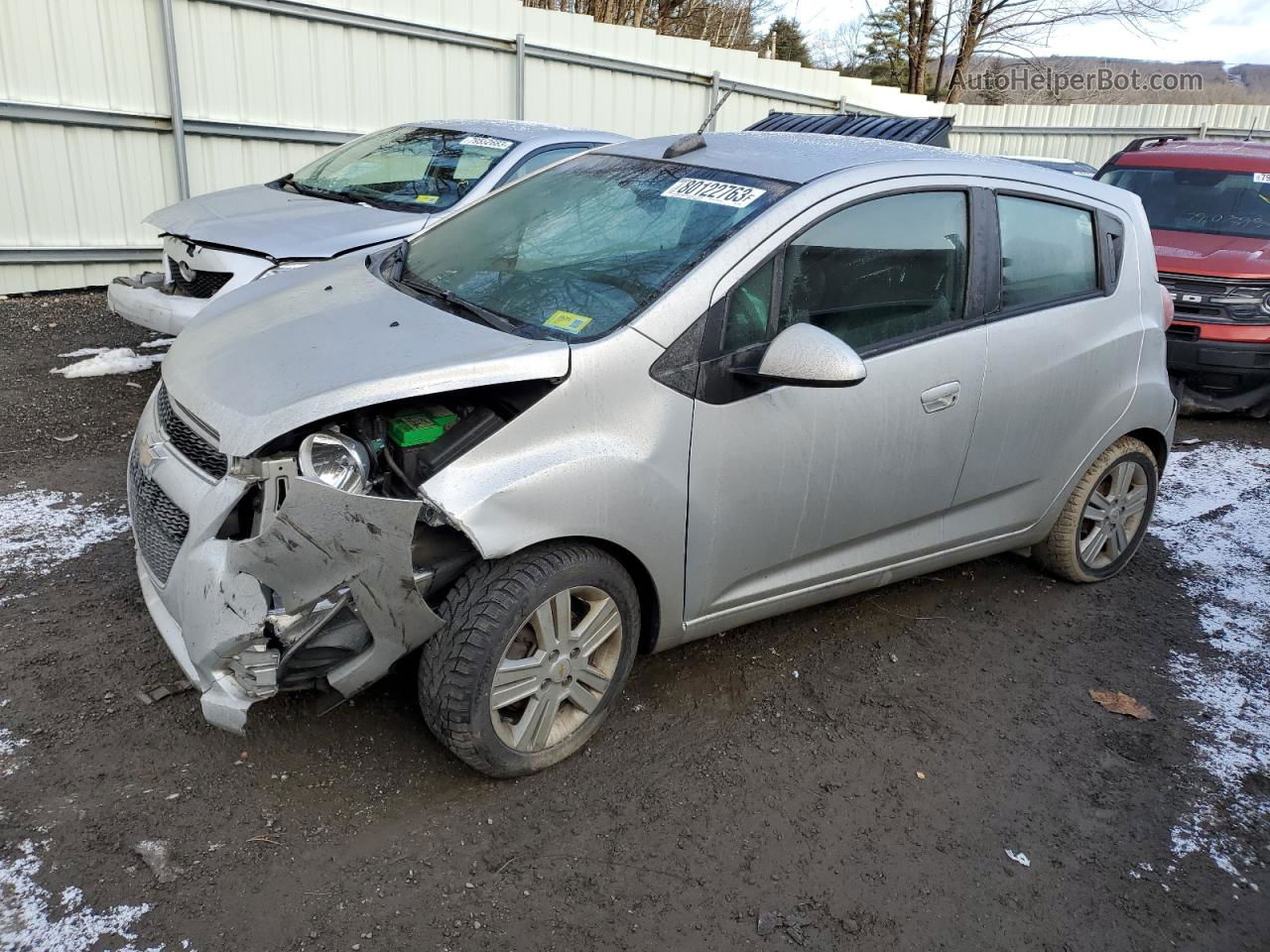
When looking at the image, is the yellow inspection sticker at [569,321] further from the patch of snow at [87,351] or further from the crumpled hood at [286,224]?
the patch of snow at [87,351]

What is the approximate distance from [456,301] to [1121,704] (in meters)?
2.82

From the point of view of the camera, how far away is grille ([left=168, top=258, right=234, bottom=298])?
18.6 ft

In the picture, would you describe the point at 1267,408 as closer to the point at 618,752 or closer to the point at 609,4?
the point at 618,752

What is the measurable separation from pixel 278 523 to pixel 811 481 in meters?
1.67

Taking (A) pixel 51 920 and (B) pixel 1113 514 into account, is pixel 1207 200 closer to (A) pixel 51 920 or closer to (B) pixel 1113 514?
(B) pixel 1113 514

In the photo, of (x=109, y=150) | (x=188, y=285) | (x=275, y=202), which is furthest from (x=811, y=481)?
(x=109, y=150)

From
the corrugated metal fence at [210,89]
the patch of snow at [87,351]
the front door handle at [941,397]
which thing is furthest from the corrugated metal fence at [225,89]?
the front door handle at [941,397]

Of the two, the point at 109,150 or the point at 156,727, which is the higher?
the point at 109,150

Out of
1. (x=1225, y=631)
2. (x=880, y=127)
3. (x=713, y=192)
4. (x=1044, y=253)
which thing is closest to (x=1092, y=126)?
(x=880, y=127)

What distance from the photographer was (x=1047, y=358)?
385cm

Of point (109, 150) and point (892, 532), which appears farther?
point (109, 150)

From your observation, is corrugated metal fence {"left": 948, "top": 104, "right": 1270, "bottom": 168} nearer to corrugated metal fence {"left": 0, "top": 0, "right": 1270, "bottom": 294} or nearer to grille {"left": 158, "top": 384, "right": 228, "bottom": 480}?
corrugated metal fence {"left": 0, "top": 0, "right": 1270, "bottom": 294}

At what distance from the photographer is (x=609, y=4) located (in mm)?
18203

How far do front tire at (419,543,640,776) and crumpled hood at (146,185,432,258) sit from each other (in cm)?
347
